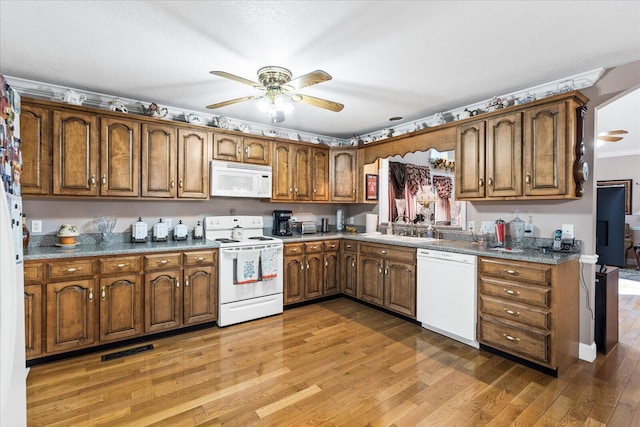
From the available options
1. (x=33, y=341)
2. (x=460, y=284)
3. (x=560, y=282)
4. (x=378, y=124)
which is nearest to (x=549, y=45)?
(x=560, y=282)

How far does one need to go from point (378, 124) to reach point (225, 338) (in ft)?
10.7

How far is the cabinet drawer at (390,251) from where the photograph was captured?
11.3 feet

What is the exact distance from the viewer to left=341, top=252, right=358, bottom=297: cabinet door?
13.6ft

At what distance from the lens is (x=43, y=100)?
8.90 ft

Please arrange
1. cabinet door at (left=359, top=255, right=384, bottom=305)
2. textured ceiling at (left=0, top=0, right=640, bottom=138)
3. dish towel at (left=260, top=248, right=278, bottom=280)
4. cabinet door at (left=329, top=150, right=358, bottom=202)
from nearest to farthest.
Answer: textured ceiling at (left=0, top=0, right=640, bottom=138)
dish towel at (left=260, top=248, right=278, bottom=280)
cabinet door at (left=359, top=255, right=384, bottom=305)
cabinet door at (left=329, top=150, right=358, bottom=202)

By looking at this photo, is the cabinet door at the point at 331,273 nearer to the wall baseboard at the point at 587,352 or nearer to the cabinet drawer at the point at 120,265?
the cabinet drawer at the point at 120,265

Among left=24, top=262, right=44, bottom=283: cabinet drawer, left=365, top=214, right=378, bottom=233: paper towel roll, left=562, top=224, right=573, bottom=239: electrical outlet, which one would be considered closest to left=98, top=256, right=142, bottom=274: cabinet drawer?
left=24, top=262, right=44, bottom=283: cabinet drawer

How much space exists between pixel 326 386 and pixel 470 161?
253 cm

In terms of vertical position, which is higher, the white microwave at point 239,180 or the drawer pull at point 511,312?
the white microwave at point 239,180

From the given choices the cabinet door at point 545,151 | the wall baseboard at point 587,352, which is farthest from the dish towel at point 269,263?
the wall baseboard at point 587,352

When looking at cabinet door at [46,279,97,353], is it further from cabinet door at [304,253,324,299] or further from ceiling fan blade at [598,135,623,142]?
ceiling fan blade at [598,135,623,142]

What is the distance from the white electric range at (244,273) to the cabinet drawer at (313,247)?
16.0 inches

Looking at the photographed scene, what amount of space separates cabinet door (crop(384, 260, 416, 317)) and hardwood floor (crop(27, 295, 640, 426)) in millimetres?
401

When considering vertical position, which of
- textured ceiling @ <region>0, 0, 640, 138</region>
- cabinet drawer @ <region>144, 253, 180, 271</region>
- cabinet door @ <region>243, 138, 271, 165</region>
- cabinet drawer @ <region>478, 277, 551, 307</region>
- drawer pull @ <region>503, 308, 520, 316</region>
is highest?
textured ceiling @ <region>0, 0, 640, 138</region>
